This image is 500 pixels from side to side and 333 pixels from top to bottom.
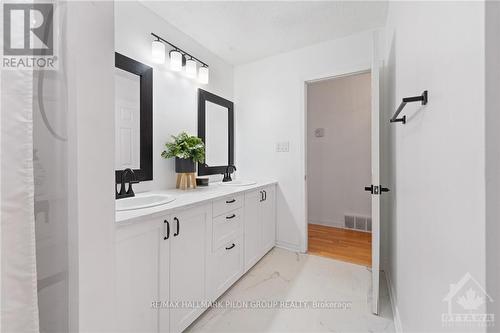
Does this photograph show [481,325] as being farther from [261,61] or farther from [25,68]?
[261,61]

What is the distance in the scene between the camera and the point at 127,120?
66.4 inches

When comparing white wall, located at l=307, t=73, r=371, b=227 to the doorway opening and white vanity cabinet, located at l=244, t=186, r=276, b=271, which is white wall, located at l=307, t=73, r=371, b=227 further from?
white vanity cabinet, located at l=244, t=186, r=276, b=271

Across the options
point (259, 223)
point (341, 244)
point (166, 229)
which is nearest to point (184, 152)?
point (166, 229)

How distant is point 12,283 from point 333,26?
9.03 feet

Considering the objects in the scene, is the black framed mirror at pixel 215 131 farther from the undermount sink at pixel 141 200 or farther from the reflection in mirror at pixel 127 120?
the undermount sink at pixel 141 200

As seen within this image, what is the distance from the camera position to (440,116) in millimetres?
668

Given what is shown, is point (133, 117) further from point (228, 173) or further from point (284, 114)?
point (284, 114)

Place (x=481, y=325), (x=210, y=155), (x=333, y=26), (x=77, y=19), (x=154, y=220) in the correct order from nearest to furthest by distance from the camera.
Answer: (x=481, y=325) < (x=77, y=19) < (x=154, y=220) < (x=333, y=26) < (x=210, y=155)

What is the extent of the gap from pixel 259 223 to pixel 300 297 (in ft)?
2.63

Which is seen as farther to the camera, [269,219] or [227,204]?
[269,219]

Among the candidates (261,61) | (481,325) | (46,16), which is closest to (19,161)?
(46,16)

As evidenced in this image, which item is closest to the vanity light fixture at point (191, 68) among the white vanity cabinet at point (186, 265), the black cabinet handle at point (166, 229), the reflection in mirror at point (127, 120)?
the reflection in mirror at point (127, 120)

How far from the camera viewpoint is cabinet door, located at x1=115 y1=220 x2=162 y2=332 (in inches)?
39.5

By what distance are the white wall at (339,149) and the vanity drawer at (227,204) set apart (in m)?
2.21
